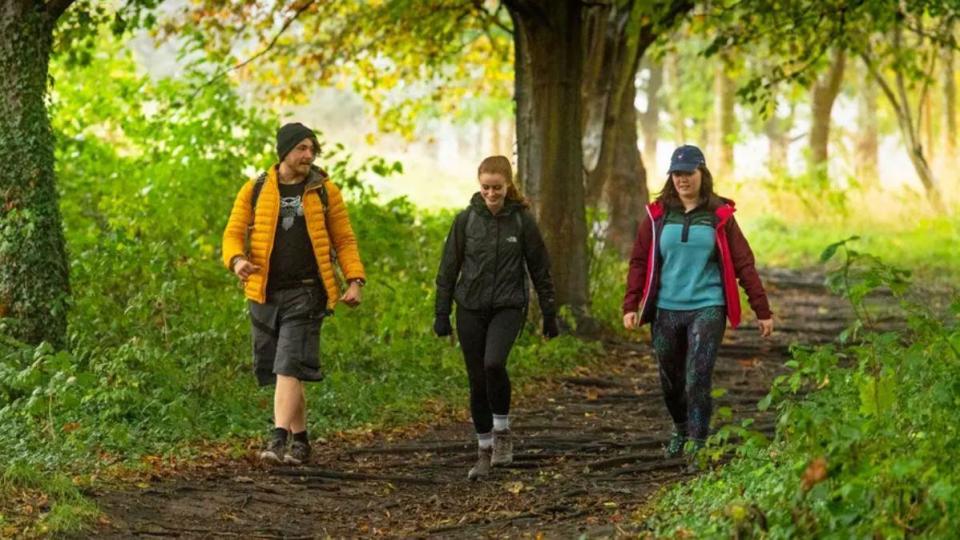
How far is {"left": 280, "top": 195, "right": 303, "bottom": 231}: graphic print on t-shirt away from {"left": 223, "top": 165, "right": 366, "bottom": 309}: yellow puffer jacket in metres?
0.03

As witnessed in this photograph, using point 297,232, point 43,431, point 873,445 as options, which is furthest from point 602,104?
point 873,445

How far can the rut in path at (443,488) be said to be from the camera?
804 cm

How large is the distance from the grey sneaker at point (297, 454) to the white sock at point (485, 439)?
115cm

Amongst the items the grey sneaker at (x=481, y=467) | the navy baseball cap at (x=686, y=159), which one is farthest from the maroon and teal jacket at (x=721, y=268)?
the grey sneaker at (x=481, y=467)

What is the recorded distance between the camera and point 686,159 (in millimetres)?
8859

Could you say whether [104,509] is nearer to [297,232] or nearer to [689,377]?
[297,232]

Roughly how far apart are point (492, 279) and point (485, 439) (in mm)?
1035

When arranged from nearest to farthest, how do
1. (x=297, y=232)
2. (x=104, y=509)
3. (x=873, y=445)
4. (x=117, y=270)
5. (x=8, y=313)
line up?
(x=873, y=445) < (x=104, y=509) < (x=297, y=232) < (x=8, y=313) < (x=117, y=270)

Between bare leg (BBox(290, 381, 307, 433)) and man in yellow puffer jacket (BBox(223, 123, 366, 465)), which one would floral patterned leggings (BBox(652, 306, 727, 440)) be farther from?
bare leg (BBox(290, 381, 307, 433))

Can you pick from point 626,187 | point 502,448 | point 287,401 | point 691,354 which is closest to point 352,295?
point 287,401

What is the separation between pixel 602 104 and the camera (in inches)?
683

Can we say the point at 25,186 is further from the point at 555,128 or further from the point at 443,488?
the point at 555,128

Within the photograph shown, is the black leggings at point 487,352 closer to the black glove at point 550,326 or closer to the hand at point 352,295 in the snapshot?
the black glove at point 550,326

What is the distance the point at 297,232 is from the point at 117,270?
2692 mm
